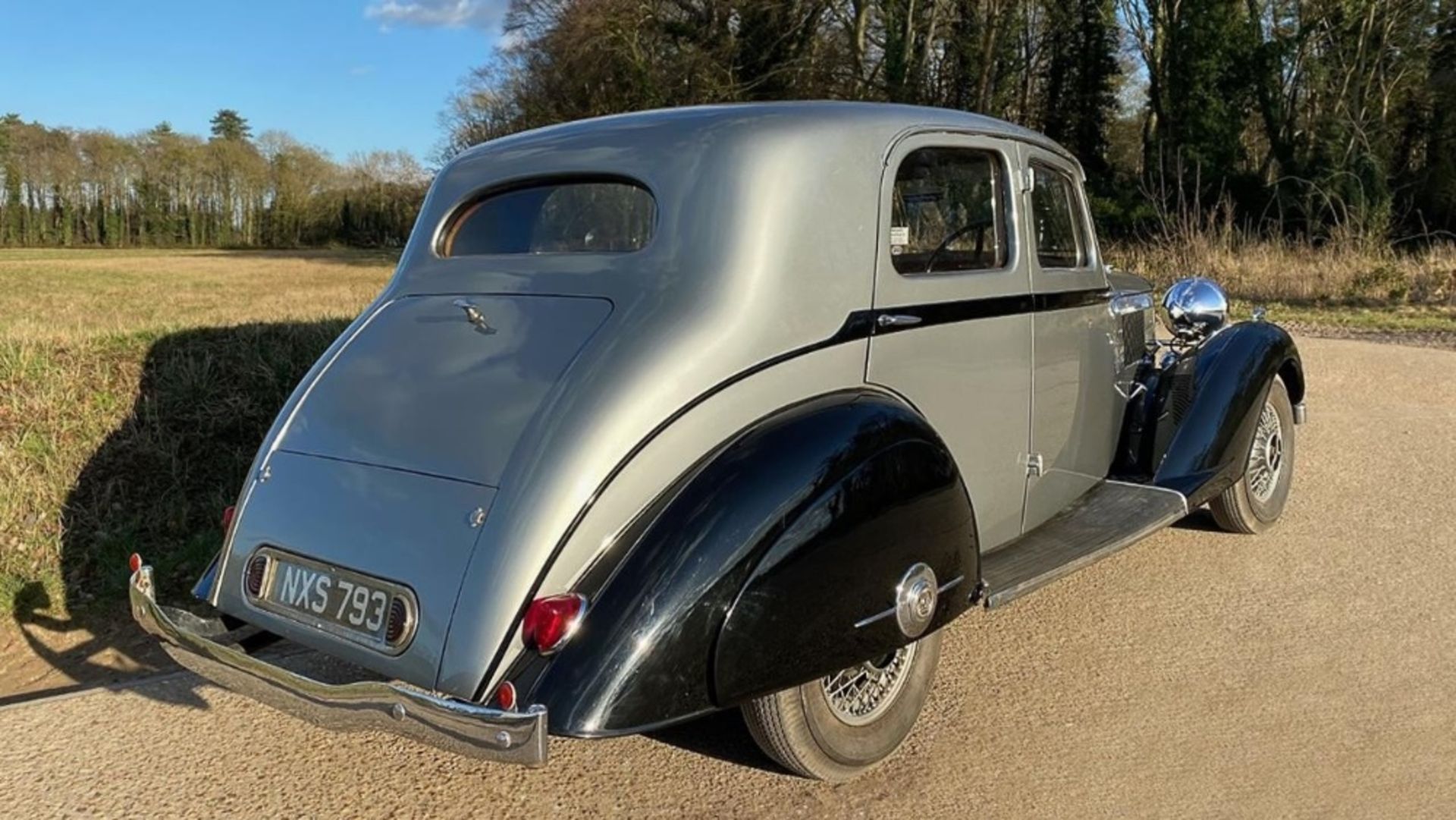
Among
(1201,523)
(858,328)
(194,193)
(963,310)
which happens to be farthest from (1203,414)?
(194,193)

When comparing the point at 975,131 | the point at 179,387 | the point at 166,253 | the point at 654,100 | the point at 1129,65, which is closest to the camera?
the point at 975,131

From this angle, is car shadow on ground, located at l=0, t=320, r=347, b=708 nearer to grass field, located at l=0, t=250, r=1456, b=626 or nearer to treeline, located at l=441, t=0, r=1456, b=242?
grass field, located at l=0, t=250, r=1456, b=626

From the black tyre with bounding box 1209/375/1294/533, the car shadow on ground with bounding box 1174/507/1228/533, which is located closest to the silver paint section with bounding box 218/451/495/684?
the black tyre with bounding box 1209/375/1294/533

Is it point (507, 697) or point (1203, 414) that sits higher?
point (1203, 414)

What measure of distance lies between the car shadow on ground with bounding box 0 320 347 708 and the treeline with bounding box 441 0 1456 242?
820 inches

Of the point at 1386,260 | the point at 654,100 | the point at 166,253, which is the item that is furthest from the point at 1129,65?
the point at 166,253

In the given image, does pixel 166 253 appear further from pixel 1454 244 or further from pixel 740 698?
pixel 740 698

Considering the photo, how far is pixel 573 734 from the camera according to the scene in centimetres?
227

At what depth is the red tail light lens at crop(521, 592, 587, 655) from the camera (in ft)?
7.73

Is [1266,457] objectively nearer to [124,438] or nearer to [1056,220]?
[1056,220]

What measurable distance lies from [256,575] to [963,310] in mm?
2281

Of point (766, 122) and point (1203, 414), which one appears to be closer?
point (766, 122)

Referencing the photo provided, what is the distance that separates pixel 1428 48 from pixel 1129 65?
7580 millimetres

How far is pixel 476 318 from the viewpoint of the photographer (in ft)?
9.91
